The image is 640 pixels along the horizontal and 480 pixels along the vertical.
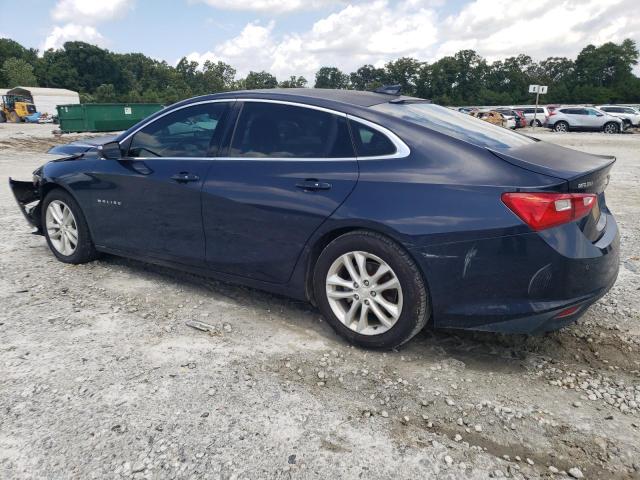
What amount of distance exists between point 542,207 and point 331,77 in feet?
385

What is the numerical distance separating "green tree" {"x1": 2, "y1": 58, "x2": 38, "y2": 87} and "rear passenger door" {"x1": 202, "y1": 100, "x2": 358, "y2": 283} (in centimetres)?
8954

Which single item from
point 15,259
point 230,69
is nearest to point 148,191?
point 15,259

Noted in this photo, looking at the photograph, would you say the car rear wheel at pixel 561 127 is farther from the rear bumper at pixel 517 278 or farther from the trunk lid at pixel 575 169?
the rear bumper at pixel 517 278

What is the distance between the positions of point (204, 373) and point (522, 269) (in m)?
1.86

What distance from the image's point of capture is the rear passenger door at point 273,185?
3266mm

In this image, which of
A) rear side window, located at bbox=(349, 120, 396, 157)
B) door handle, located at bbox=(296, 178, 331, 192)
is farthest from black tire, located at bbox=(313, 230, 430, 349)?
rear side window, located at bbox=(349, 120, 396, 157)

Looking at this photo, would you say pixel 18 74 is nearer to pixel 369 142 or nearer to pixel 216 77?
pixel 216 77

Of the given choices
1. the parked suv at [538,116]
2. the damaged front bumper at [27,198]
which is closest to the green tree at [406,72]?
the parked suv at [538,116]

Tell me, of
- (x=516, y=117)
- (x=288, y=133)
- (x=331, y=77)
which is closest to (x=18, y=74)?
(x=331, y=77)

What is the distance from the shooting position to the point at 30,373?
2.99m

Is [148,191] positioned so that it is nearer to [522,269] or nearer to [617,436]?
[522,269]

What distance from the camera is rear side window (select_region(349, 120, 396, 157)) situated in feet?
10.3

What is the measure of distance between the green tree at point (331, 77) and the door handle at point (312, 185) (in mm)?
107636

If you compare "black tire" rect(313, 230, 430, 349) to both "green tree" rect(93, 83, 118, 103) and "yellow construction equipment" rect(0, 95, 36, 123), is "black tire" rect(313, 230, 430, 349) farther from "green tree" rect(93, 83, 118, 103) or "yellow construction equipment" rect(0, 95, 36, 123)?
"green tree" rect(93, 83, 118, 103)
